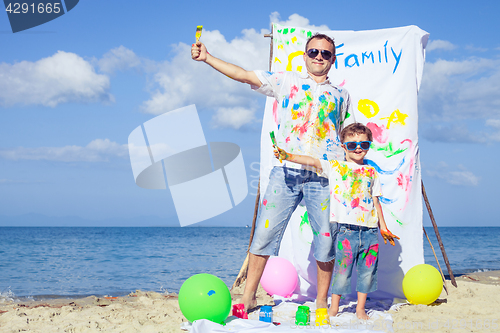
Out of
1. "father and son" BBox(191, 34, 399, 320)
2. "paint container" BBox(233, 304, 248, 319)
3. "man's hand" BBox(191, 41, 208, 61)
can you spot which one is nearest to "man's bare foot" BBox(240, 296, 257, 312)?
"father and son" BBox(191, 34, 399, 320)

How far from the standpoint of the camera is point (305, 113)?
2908 mm

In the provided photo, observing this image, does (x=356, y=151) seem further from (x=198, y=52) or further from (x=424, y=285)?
(x=198, y=52)

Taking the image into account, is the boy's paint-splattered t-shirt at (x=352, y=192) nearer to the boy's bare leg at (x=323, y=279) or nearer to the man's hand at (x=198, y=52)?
the boy's bare leg at (x=323, y=279)

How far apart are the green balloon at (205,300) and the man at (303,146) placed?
505 millimetres

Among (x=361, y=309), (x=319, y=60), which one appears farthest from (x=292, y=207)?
(x=319, y=60)

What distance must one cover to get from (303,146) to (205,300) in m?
1.31

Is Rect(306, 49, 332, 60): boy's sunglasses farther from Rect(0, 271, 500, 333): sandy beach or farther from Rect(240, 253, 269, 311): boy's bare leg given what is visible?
Rect(0, 271, 500, 333): sandy beach

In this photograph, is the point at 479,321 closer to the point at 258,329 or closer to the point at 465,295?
the point at 465,295

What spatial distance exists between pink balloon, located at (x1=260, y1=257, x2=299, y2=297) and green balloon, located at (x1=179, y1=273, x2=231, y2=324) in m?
1.21

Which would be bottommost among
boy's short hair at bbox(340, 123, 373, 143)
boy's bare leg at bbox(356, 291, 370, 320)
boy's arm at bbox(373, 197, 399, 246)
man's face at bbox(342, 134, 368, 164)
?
boy's bare leg at bbox(356, 291, 370, 320)

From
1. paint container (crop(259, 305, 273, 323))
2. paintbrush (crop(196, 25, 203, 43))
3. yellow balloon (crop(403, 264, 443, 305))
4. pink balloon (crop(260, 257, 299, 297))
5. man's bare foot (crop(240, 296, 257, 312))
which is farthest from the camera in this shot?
pink balloon (crop(260, 257, 299, 297))

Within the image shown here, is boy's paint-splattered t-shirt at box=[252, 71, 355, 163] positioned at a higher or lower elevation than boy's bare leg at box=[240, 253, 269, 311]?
higher

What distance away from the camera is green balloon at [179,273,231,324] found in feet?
8.01

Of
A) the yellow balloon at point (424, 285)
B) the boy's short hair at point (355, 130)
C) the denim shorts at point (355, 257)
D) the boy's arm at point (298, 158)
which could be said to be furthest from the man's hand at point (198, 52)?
the yellow balloon at point (424, 285)
